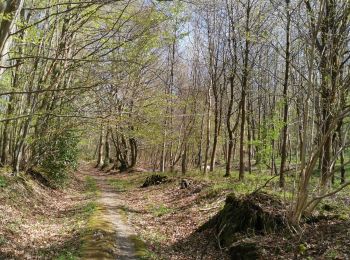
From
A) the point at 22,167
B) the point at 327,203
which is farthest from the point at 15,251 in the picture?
the point at 22,167

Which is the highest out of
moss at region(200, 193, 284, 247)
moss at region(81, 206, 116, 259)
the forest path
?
moss at region(200, 193, 284, 247)

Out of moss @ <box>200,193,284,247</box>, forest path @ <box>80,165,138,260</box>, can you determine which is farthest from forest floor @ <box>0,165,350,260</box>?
moss @ <box>200,193,284,247</box>

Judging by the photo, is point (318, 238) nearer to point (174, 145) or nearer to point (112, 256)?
point (112, 256)

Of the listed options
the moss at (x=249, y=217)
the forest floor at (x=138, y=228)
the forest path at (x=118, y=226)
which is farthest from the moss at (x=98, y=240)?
the moss at (x=249, y=217)

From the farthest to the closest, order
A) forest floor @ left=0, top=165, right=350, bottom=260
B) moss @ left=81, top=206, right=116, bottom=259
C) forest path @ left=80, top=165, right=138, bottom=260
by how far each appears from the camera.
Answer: forest path @ left=80, top=165, right=138, bottom=260 → moss @ left=81, top=206, right=116, bottom=259 → forest floor @ left=0, top=165, right=350, bottom=260

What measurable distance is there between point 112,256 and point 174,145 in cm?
2591

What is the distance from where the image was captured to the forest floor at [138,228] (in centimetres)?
782

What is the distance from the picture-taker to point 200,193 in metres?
15.9

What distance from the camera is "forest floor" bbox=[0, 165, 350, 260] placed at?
782 centimetres

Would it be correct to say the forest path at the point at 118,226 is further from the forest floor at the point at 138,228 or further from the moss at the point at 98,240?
the moss at the point at 98,240

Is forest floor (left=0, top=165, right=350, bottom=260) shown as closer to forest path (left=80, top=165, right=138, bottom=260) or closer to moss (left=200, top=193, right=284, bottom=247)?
forest path (left=80, top=165, right=138, bottom=260)

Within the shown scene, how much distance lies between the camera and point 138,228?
1223 cm

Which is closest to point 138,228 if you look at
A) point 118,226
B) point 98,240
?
point 118,226

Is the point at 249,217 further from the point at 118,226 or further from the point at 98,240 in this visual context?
the point at 118,226
